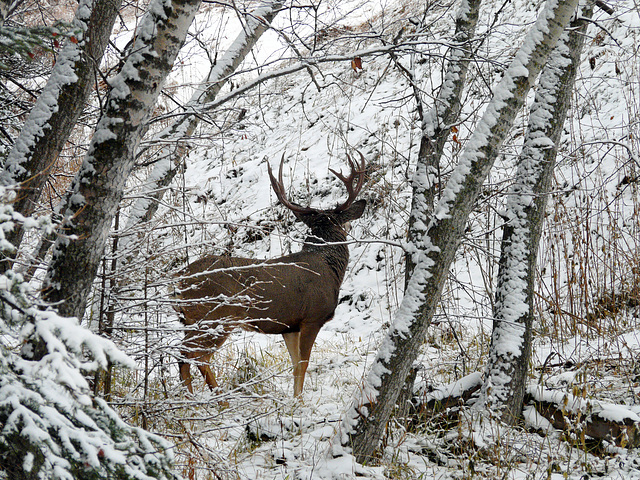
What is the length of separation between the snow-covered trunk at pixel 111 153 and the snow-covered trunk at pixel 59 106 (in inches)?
24.7

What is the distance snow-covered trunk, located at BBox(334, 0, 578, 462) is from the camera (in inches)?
126

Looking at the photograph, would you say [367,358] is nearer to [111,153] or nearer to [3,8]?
[111,153]

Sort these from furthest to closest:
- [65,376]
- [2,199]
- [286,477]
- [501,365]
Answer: [501,365], [286,477], [2,199], [65,376]

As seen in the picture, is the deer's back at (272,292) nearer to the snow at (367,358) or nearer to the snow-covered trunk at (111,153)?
the snow at (367,358)

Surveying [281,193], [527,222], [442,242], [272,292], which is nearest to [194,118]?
[281,193]

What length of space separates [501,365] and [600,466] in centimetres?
83

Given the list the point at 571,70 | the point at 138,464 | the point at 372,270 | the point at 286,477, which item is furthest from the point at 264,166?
the point at 138,464

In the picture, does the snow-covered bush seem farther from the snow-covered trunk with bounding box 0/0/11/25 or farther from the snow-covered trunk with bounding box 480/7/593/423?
the snow-covered trunk with bounding box 480/7/593/423

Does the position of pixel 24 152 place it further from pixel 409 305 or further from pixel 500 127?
pixel 500 127

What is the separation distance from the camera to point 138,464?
1556 mm

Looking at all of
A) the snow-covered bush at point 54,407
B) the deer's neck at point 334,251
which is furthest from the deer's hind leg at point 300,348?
the snow-covered bush at point 54,407

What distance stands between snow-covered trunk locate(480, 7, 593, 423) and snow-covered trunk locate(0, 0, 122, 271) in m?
2.92

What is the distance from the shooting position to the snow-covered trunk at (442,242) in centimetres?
320

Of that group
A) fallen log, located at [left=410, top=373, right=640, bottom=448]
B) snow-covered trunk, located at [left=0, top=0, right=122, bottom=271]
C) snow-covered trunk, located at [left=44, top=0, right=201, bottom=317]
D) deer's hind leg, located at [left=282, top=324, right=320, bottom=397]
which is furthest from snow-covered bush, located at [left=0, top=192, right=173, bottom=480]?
deer's hind leg, located at [left=282, top=324, right=320, bottom=397]
